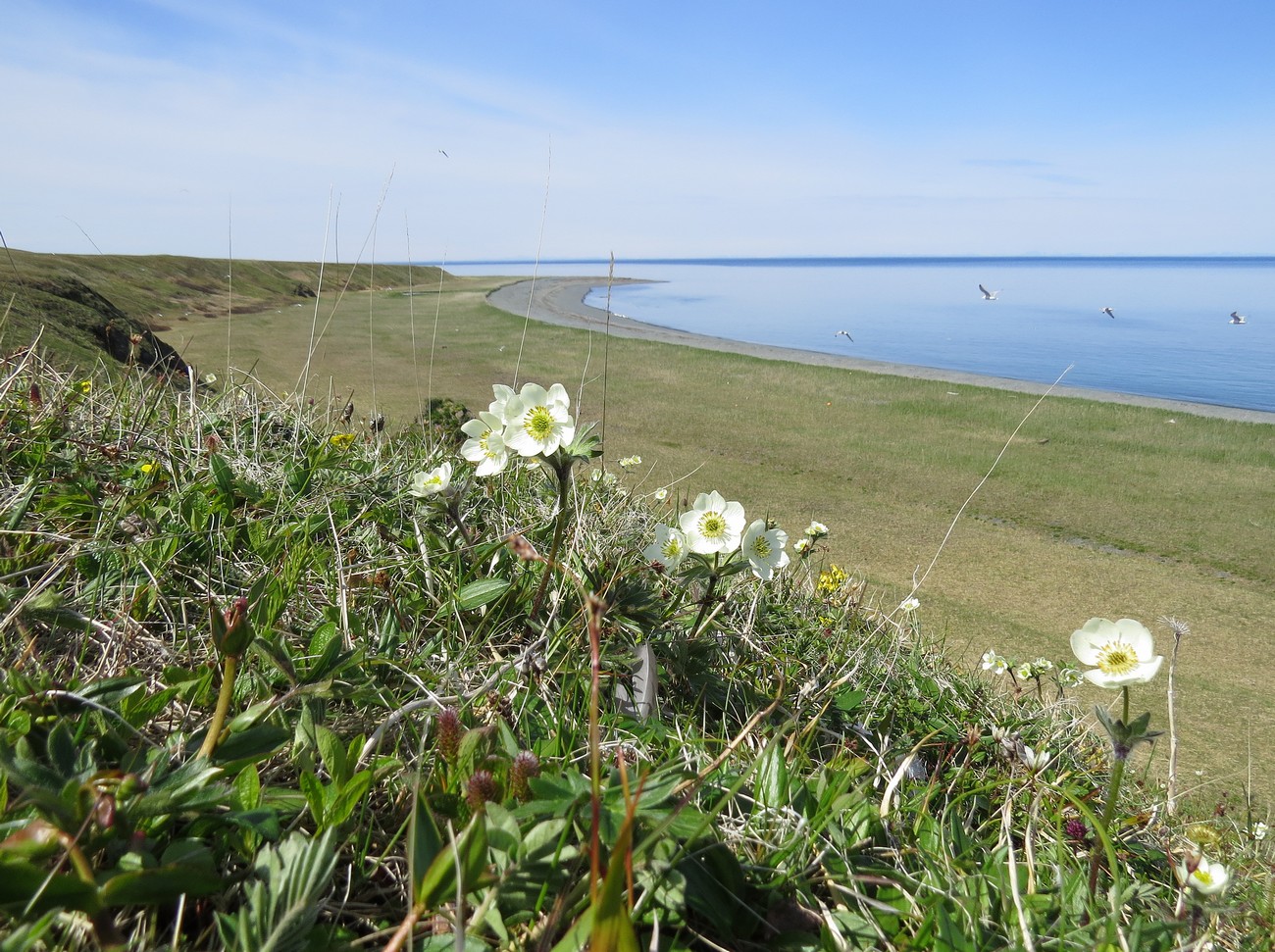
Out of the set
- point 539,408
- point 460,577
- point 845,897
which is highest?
point 539,408

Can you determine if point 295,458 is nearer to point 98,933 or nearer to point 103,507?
point 103,507

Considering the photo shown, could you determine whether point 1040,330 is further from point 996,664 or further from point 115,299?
point 996,664

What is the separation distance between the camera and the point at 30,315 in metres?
6.35

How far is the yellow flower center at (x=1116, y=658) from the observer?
4.15 ft

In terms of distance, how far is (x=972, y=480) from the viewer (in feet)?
26.4

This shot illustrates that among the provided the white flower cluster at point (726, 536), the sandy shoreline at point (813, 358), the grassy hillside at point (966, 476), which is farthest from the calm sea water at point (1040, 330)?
the white flower cluster at point (726, 536)

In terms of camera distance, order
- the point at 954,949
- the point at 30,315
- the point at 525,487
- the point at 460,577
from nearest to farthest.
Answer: the point at 954,949 < the point at 460,577 < the point at 525,487 < the point at 30,315

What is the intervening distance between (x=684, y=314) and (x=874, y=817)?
40.3 meters

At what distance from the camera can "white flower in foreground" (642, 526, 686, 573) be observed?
1.80 metres

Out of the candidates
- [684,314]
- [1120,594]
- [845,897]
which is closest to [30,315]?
[845,897]

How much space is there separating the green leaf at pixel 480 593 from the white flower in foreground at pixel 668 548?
337mm

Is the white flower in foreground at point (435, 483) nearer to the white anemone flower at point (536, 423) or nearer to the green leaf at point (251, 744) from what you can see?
the white anemone flower at point (536, 423)

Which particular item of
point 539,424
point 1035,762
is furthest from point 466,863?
point 1035,762

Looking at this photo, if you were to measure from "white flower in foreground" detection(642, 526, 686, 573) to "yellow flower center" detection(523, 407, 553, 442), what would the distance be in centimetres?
40
